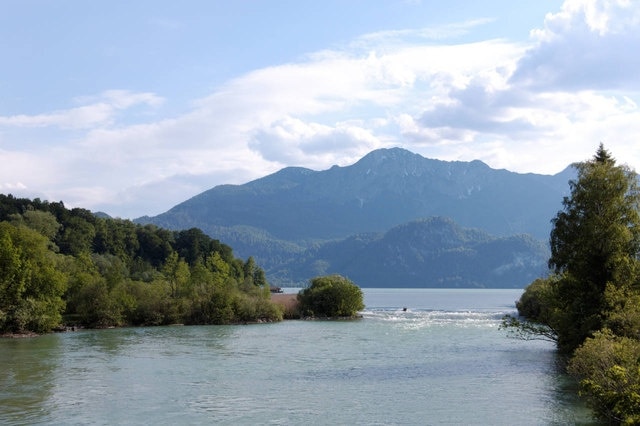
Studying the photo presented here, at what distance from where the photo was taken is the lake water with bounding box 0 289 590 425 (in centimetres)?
3409

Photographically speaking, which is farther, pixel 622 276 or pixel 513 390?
pixel 622 276

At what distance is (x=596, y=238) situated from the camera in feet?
151

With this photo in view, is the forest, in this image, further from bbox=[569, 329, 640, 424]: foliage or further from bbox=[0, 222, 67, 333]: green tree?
bbox=[569, 329, 640, 424]: foliage

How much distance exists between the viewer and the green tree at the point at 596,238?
4575cm

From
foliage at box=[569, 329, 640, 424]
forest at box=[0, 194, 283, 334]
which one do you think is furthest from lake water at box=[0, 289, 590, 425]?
forest at box=[0, 194, 283, 334]

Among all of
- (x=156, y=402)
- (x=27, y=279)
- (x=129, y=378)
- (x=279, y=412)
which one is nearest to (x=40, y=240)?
(x=27, y=279)

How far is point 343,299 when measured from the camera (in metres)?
123

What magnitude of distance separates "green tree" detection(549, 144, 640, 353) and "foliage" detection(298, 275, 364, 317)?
74646 millimetres

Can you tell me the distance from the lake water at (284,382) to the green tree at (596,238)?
19.6 feet

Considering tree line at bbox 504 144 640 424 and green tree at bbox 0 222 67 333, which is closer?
tree line at bbox 504 144 640 424

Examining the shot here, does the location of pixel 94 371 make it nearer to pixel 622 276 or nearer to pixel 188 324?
pixel 622 276

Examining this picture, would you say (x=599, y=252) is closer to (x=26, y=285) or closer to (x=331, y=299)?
(x=26, y=285)

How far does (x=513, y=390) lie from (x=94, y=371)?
30.6 metres

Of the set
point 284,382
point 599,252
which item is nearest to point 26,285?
point 284,382
